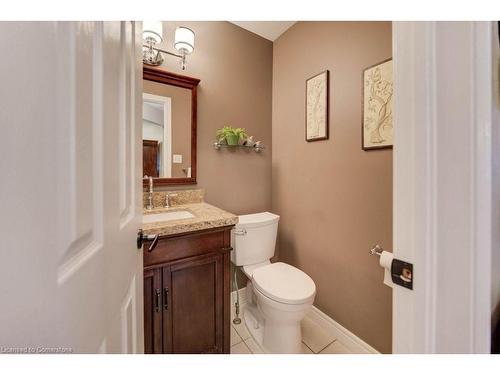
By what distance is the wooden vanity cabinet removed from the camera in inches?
37.4

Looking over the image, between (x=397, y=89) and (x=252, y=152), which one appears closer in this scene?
(x=397, y=89)

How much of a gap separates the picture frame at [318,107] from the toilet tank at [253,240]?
72 cm

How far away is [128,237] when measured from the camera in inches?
22.2

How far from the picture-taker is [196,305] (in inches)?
41.9

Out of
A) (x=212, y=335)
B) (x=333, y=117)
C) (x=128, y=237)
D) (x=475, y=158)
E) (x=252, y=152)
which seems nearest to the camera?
(x=475, y=158)

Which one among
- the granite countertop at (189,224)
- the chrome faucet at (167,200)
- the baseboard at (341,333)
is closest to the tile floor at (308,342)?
the baseboard at (341,333)

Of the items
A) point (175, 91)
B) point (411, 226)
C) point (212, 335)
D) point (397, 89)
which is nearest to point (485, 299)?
point (411, 226)

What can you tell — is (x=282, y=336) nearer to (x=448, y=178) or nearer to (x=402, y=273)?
(x=402, y=273)

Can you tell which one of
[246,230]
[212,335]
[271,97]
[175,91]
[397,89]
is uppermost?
[271,97]

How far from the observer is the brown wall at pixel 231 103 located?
1.60 m

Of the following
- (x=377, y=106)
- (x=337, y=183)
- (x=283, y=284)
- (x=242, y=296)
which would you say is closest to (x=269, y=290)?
(x=283, y=284)

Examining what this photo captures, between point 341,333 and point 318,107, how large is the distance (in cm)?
160

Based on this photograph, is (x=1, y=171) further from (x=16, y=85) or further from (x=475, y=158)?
(x=475, y=158)
